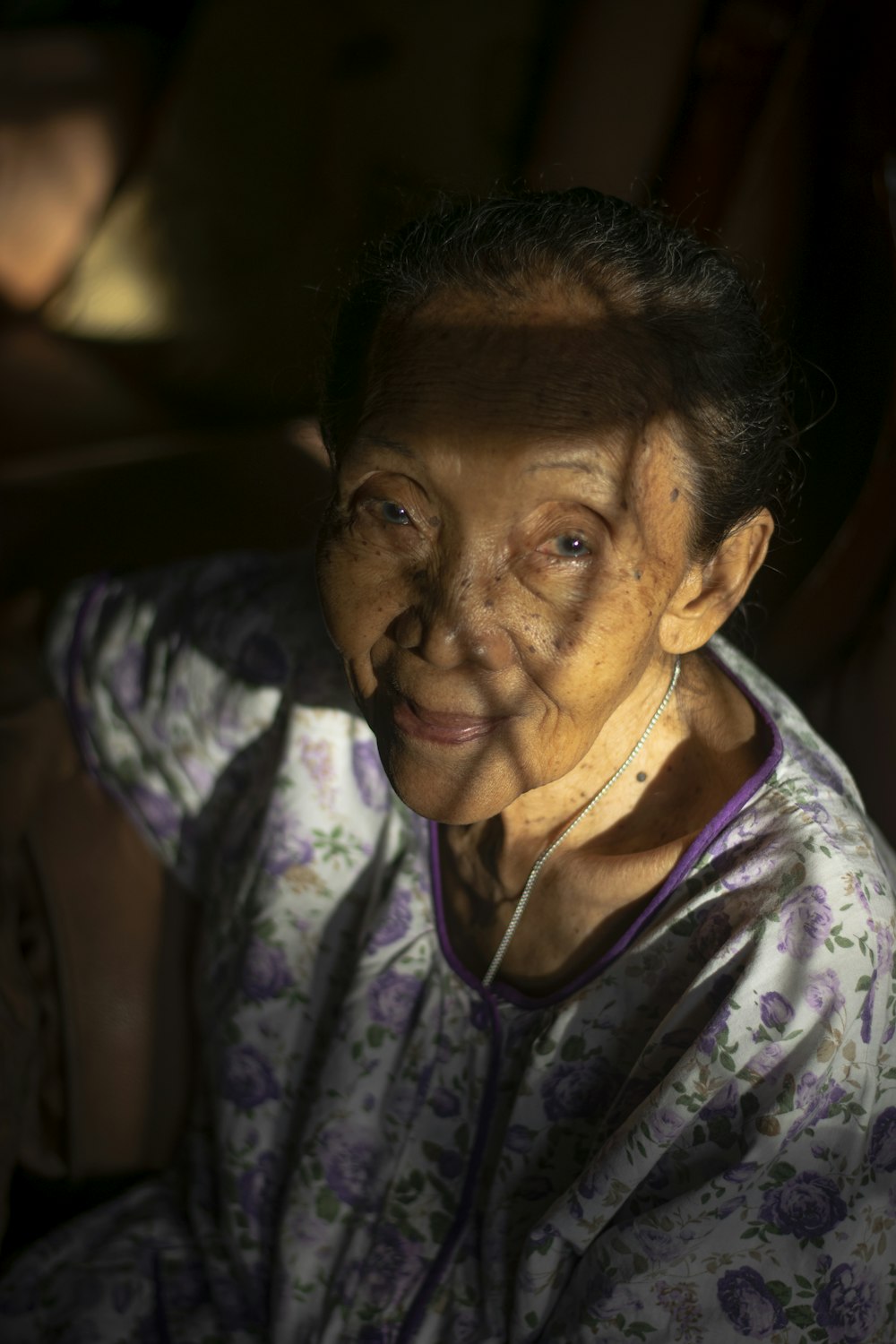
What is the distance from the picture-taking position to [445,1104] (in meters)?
1.23

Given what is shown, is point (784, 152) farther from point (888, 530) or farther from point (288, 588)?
point (288, 588)

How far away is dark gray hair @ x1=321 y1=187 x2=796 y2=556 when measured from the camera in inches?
38.6

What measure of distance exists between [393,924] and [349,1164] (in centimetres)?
Result: 26

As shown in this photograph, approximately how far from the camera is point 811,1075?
938 mm

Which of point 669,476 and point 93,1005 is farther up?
point 669,476

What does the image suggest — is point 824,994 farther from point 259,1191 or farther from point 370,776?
point 259,1191

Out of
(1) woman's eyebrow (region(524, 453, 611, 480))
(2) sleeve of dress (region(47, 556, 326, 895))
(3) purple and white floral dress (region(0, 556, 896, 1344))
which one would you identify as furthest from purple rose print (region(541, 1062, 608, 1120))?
(1) woman's eyebrow (region(524, 453, 611, 480))

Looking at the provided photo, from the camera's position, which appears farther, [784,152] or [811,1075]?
[784,152]

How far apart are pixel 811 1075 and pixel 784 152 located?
1.39 m

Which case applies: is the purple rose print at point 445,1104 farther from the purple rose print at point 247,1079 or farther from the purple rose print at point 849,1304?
the purple rose print at point 849,1304

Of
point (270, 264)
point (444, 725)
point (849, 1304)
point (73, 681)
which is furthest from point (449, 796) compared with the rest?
point (270, 264)

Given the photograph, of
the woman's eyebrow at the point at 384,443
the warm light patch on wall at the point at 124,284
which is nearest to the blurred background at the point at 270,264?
the warm light patch on wall at the point at 124,284

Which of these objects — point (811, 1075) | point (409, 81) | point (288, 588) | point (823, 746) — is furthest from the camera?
point (409, 81)

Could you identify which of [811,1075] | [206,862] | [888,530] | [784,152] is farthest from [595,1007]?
[784,152]
